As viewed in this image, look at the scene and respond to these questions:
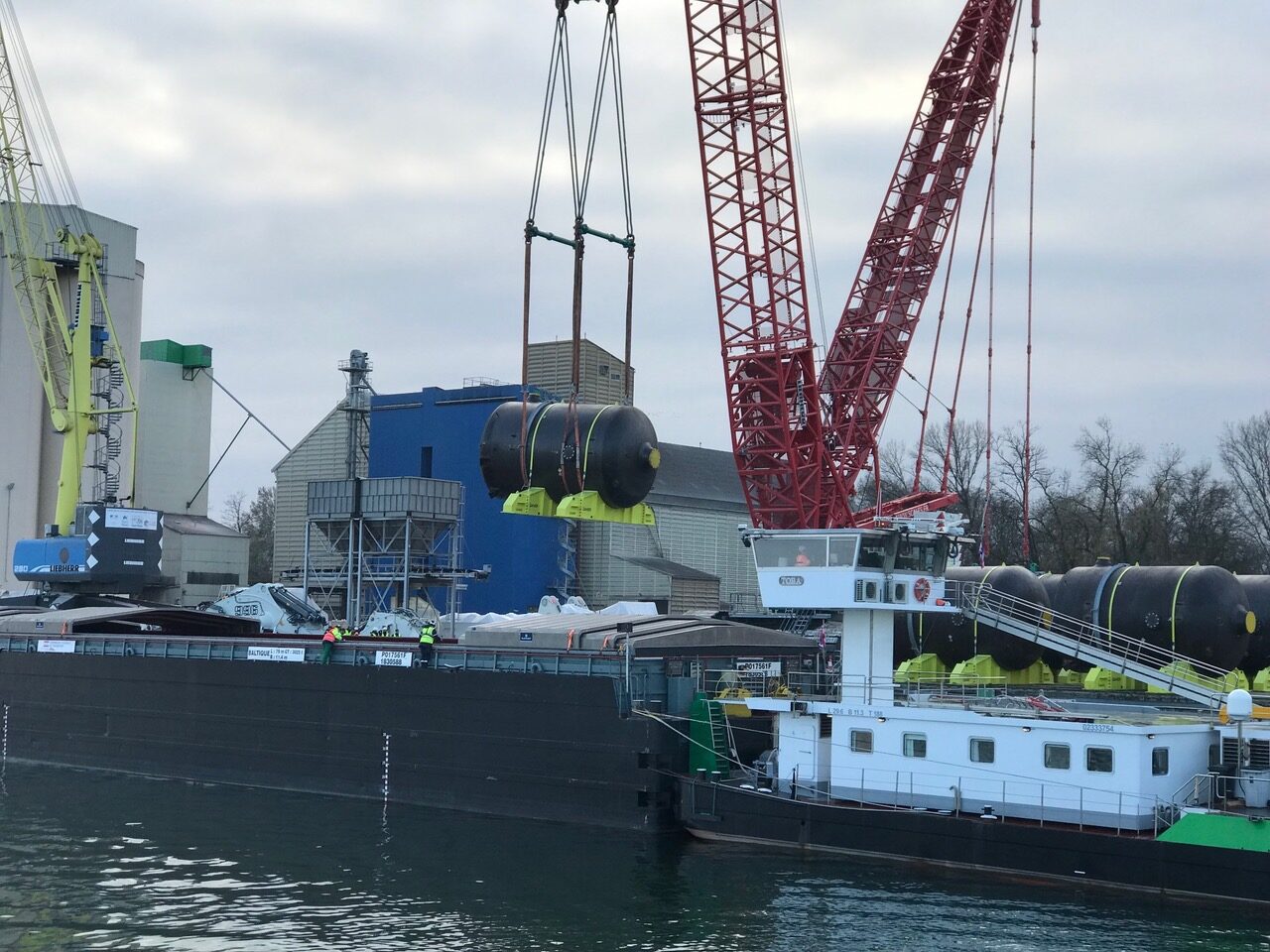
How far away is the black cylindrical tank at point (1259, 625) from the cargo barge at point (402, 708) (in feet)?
38.4

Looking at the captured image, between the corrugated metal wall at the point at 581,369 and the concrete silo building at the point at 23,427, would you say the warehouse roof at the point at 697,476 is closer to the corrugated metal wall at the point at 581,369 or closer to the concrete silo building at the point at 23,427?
the corrugated metal wall at the point at 581,369

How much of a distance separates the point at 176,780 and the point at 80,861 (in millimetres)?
12659

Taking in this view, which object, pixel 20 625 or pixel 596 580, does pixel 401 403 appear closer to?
pixel 596 580

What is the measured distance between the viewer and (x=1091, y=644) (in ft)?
116

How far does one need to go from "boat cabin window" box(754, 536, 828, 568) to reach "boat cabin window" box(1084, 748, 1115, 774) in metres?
6.87

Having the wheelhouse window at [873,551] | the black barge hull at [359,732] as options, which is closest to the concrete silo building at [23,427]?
the black barge hull at [359,732]

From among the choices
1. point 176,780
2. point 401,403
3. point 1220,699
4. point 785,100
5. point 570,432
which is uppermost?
→ point 785,100

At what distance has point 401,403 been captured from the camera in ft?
228

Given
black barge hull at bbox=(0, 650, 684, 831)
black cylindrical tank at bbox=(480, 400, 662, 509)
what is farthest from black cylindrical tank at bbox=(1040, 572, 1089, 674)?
black barge hull at bbox=(0, 650, 684, 831)

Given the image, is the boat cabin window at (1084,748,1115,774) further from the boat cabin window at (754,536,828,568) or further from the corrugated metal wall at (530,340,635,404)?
the corrugated metal wall at (530,340,635,404)

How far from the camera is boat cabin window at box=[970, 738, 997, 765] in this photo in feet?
88.0

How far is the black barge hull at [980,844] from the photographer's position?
23.6 metres

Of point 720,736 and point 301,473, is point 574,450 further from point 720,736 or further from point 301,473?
point 301,473

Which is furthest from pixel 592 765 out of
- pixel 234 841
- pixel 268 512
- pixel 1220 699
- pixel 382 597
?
pixel 268 512
